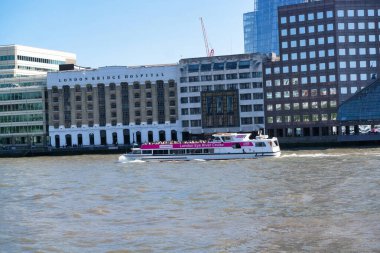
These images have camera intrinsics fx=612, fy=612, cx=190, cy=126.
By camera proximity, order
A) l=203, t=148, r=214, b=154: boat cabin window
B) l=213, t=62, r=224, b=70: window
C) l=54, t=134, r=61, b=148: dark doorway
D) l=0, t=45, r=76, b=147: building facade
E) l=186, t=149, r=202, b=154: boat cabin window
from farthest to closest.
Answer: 1. l=0, t=45, r=76, b=147: building facade
2. l=54, t=134, r=61, b=148: dark doorway
3. l=213, t=62, r=224, b=70: window
4. l=186, t=149, r=202, b=154: boat cabin window
5. l=203, t=148, r=214, b=154: boat cabin window

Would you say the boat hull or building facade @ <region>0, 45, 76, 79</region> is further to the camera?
building facade @ <region>0, 45, 76, 79</region>

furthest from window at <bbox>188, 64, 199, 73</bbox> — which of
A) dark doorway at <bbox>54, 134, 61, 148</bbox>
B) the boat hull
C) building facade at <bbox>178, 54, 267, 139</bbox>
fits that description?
the boat hull

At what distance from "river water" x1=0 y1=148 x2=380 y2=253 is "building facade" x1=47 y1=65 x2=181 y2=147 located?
245 ft

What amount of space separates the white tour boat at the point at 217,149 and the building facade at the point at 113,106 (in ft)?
150

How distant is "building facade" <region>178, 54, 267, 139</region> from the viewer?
133 metres

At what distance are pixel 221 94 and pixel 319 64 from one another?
21.9 metres

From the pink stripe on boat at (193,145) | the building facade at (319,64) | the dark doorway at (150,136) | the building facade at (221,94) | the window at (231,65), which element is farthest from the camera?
the dark doorway at (150,136)

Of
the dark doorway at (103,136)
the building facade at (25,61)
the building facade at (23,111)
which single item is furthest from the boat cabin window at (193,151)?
the building facade at (25,61)

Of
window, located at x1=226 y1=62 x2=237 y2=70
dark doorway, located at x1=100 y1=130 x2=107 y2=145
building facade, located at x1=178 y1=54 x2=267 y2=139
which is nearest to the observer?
building facade, located at x1=178 y1=54 x2=267 y2=139

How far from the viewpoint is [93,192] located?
5084cm

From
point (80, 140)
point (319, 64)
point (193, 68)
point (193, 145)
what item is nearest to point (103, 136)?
point (80, 140)

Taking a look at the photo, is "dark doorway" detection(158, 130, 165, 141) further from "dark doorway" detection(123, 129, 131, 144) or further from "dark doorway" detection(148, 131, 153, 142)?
"dark doorway" detection(123, 129, 131, 144)

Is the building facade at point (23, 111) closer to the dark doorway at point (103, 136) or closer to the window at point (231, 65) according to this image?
the dark doorway at point (103, 136)

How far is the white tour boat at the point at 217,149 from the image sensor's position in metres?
85.9
